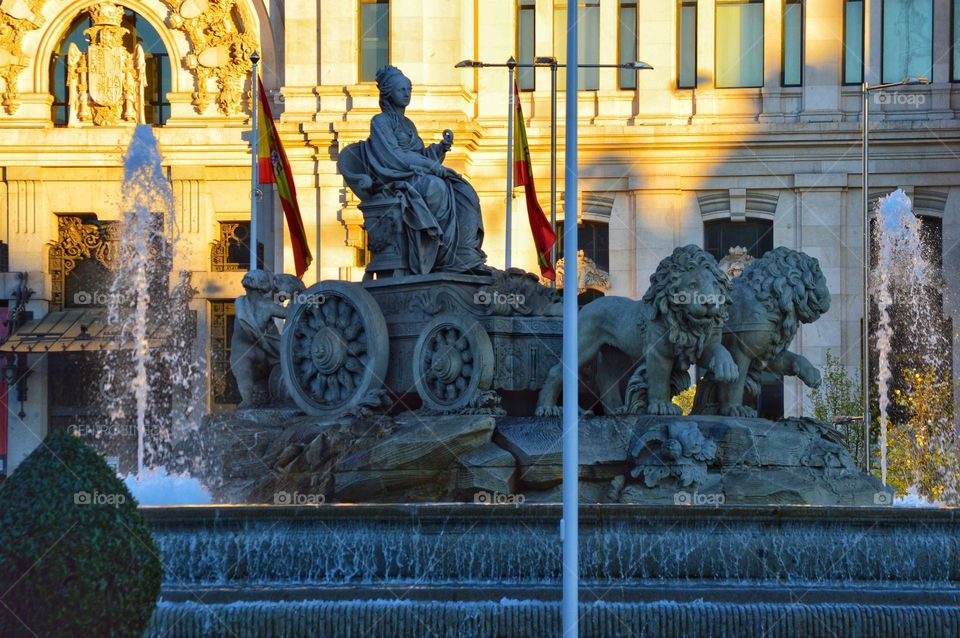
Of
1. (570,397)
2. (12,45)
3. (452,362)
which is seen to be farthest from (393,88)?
(12,45)

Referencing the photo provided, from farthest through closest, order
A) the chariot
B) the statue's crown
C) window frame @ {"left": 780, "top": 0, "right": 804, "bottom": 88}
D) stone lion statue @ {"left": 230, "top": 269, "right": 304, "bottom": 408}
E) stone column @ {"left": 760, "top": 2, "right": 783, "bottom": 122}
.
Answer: the statue's crown → stone column @ {"left": 760, "top": 2, "right": 783, "bottom": 122} → window frame @ {"left": 780, "top": 0, "right": 804, "bottom": 88} → stone lion statue @ {"left": 230, "top": 269, "right": 304, "bottom": 408} → the chariot

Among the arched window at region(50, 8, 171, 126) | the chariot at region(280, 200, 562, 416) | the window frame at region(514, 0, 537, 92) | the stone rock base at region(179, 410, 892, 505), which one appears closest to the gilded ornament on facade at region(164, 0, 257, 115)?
the arched window at region(50, 8, 171, 126)

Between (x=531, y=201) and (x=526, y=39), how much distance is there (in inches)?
384

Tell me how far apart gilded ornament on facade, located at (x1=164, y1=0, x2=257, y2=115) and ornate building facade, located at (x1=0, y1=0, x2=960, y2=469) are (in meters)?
0.27

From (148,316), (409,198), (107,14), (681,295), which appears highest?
(107,14)

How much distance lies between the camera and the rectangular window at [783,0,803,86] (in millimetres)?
43281

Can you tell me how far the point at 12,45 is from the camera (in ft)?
155

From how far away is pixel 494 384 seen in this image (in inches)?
720

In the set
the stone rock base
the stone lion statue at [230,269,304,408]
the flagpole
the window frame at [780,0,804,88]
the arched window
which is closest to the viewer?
the stone rock base

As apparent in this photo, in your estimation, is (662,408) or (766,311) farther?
(766,311)

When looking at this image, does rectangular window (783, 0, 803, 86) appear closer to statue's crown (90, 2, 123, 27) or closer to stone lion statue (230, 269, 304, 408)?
statue's crown (90, 2, 123, 27)

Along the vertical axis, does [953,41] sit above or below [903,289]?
above

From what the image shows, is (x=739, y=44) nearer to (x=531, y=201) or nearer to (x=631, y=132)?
(x=631, y=132)

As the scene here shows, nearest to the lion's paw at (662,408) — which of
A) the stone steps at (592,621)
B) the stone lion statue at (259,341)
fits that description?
the stone steps at (592,621)
